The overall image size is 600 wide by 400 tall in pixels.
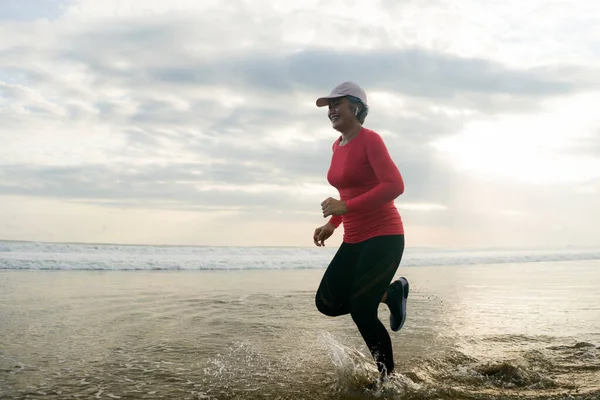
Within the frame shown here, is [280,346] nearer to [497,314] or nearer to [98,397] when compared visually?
[98,397]

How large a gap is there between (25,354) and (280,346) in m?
2.27

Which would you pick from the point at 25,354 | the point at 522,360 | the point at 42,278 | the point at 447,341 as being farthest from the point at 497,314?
the point at 42,278

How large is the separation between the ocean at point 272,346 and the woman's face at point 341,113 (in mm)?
1762

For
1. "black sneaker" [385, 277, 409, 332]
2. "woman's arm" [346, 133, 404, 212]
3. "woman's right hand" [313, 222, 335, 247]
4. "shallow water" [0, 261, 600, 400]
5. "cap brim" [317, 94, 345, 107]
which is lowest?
"shallow water" [0, 261, 600, 400]

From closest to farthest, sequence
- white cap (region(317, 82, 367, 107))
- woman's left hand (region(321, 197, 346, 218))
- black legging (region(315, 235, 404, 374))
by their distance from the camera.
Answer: woman's left hand (region(321, 197, 346, 218)) < black legging (region(315, 235, 404, 374)) < white cap (region(317, 82, 367, 107))

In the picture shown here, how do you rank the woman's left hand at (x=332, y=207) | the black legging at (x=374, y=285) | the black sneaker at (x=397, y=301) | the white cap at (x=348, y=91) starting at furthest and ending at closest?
the black sneaker at (x=397, y=301) → the white cap at (x=348, y=91) → the black legging at (x=374, y=285) → the woman's left hand at (x=332, y=207)

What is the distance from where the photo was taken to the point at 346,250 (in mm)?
3855

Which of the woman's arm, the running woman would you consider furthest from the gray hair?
the woman's arm

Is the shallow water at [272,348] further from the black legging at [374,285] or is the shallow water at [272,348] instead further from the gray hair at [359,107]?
the gray hair at [359,107]

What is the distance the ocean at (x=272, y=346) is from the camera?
3768 mm

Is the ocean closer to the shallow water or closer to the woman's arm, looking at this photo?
the shallow water

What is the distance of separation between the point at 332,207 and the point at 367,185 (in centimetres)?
39

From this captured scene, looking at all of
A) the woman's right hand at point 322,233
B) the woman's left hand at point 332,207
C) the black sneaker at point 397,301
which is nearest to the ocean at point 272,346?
the black sneaker at point 397,301

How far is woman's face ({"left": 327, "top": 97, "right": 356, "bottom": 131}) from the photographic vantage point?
3707mm
